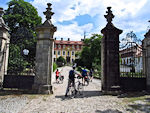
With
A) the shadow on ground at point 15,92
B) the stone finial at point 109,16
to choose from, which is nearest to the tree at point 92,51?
the stone finial at point 109,16

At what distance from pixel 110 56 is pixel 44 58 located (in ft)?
13.9

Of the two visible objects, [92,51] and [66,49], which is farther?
[66,49]

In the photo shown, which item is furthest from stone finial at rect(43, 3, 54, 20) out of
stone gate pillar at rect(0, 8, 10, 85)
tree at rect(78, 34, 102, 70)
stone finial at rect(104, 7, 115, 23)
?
tree at rect(78, 34, 102, 70)

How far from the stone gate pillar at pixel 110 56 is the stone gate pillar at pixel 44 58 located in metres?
3.46

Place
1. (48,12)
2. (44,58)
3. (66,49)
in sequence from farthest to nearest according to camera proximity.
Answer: (66,49), (48,12), (44,58)

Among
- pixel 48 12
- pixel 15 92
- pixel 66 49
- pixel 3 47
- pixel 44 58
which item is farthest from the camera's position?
pixel 66 49

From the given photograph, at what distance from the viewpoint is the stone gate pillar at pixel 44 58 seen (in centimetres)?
714

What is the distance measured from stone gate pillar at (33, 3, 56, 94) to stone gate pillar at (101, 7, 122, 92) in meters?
3.46

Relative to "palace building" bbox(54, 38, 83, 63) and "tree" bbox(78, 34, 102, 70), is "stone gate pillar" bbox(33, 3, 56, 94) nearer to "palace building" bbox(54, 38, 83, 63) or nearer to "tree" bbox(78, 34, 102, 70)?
"tree" bbox(78, 34, 102, 70)

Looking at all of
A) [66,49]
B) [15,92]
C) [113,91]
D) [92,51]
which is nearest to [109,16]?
[113,91]

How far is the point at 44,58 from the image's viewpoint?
24.1 ft

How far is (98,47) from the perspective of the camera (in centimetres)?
3462

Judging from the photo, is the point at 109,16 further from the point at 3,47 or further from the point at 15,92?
the point at 15,92

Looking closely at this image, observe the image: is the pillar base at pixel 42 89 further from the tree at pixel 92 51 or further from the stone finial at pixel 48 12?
the tree at pixel 92 51
